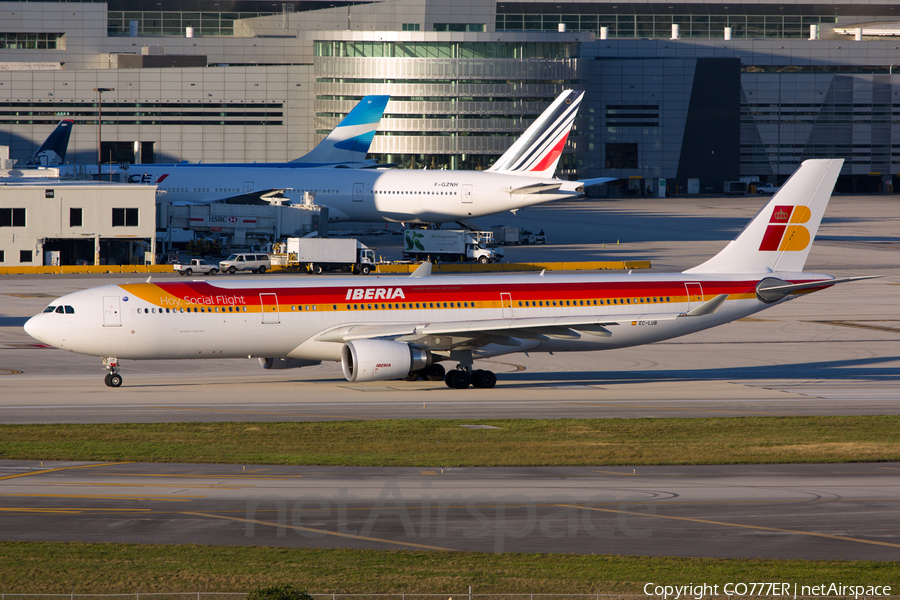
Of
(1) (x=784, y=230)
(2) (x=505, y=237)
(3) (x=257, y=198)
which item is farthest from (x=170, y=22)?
(1) (x=784, y=230)

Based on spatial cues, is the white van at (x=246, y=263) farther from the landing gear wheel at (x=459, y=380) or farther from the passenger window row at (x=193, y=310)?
the landing gear wheel at (x=459, y=380)

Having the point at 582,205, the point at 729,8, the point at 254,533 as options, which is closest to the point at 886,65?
the point at 729,8

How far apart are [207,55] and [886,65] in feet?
406

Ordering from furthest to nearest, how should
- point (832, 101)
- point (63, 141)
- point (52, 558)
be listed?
point (832, 101) → point (63, 141) → point (52, 558)

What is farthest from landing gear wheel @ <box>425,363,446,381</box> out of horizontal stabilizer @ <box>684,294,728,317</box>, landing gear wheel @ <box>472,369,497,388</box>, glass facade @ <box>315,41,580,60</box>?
glass facade @ <box>315,41,580,60</box>

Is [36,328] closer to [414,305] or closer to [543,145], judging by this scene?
[414,305]

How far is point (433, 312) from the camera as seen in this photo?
126 feet

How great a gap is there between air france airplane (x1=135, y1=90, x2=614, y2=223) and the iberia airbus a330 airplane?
172ft

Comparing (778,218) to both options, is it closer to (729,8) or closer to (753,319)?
(753,319)

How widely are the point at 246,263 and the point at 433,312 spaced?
145 feet

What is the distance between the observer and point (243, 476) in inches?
987

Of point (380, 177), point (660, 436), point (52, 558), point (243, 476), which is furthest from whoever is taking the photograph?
point (380, 177)

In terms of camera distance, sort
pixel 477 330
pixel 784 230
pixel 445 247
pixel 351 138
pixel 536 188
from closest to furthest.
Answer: pixel 477 330, pixel 784 230, pixel 445 247, pixel 536 188, pixel 351 138

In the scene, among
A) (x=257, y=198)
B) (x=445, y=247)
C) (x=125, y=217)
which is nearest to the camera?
(x=125, y=217)
